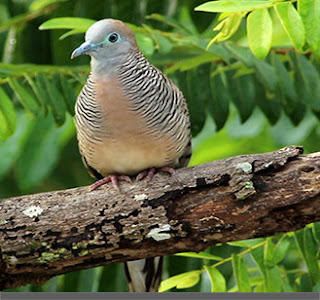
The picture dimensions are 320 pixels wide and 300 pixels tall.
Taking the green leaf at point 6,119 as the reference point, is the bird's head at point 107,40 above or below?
above

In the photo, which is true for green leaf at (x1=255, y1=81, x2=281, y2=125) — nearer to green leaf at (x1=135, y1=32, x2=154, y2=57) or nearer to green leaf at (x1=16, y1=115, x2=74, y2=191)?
green leaf at (x1=135, y1=32, x2=154, y2=57)

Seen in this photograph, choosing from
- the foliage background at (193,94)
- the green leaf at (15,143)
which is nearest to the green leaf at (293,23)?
the foliage background at (193,94)

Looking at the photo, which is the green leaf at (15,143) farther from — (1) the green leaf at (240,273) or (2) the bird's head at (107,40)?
(1) the green leaf at (240,273)

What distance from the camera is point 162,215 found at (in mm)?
2461

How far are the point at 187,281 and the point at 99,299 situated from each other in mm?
616

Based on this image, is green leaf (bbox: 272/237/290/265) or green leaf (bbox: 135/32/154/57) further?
green leaf (bbox: 135/32/154/57)

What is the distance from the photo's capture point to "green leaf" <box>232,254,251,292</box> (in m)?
2.68

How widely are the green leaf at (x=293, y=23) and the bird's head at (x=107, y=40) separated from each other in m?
0.74

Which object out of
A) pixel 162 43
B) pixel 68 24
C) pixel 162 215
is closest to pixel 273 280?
pixel 162 215

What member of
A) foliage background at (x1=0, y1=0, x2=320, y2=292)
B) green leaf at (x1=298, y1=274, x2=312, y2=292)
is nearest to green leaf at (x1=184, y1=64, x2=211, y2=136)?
foliage background at (x1=0, y1=0, x2=320, y2=292)

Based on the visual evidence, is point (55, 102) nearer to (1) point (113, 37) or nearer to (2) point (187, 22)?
(1) point (113, 37)

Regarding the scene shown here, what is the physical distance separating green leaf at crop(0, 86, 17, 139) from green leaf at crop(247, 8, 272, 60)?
1055 millimetres

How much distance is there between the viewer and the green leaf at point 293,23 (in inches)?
87.0

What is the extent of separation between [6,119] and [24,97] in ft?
0.65
